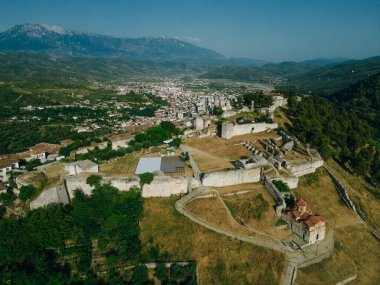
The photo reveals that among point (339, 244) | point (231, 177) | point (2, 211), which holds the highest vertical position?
point (231, 177)

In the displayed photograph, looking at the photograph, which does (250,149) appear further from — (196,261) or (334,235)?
(196,261)

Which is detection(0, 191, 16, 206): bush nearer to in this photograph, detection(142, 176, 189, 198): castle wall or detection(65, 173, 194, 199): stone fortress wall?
detection(65, 173, 194, 199): stone fortress wall

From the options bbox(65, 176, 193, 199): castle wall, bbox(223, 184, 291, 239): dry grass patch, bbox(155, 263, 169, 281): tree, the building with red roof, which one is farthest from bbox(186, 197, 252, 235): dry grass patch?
bbox(155, 263, 169, 281): tree

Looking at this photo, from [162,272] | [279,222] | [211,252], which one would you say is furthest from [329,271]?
[162,272]

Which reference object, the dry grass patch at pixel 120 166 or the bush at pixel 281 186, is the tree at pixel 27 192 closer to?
the dry grass patch at pixel 120 166

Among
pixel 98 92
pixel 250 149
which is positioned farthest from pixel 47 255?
pixel 98 92

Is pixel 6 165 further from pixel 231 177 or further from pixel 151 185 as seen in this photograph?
pixel 231 177
